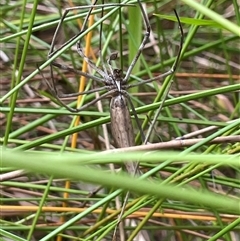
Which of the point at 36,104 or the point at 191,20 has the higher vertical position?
the point at 36,104

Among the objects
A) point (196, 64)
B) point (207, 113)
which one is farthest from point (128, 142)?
point (196, 64)

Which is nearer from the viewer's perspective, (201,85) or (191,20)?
(191,20)

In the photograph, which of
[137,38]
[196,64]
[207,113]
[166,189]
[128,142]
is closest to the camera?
[166,189]

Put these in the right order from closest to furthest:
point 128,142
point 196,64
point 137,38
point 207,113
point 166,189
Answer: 1. point 166,189
2. point 128,142
3. point 137,38
4. point 207,113
5. point 196,64

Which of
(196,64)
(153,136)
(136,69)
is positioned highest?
(196,64)

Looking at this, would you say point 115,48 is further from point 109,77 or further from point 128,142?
point 128,142

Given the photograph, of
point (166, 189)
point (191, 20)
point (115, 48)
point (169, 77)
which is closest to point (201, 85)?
point (115, 48)
